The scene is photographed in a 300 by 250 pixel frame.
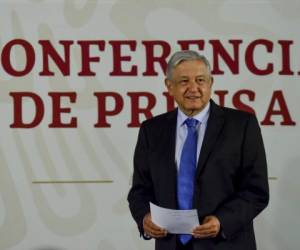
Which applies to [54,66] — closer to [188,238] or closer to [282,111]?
[282,111]

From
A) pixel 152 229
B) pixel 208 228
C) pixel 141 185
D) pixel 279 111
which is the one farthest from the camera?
pixel 279 111

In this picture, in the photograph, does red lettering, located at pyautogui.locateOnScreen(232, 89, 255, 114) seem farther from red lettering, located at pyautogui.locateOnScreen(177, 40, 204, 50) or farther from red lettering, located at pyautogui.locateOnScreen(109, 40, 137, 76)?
red lettering, located at pyautogui.locateOnScreen(109, 40, 137, 76)

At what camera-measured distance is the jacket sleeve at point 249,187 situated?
212 centimetres

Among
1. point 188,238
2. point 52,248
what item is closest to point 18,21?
point 52,248

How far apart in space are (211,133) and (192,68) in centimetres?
24

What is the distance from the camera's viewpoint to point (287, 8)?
11.5 feet

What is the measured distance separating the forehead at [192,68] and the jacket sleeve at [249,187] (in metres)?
0.25

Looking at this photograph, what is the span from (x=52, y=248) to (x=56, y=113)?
0.77 metres

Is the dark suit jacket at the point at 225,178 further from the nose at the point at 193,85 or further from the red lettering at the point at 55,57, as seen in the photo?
the red lettering at the point at 55,57

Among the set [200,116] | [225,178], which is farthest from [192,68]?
[225,178]

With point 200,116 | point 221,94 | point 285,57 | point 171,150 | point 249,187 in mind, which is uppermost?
point 285,57

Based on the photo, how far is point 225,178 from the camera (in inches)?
84.9

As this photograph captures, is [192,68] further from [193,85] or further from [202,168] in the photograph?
[202,168]

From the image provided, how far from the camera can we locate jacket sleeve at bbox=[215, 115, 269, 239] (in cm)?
212
